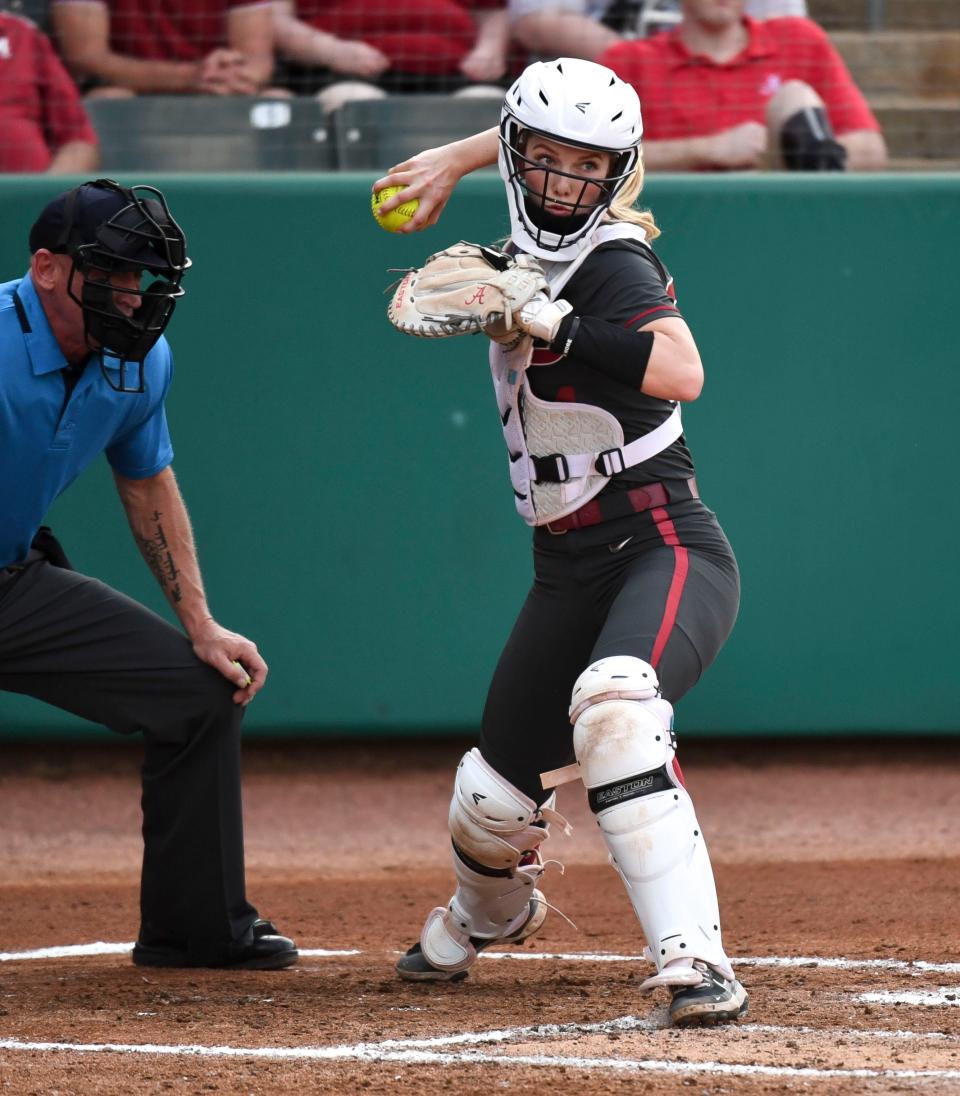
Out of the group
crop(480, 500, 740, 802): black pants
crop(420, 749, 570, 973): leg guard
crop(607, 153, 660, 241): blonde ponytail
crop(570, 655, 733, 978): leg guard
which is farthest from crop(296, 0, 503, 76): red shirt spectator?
crop(570, 655, 733, 978): leg guard

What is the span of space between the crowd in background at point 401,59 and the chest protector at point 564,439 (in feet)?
8.89

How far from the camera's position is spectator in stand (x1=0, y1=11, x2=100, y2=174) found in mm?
5871

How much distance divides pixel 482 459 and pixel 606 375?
8.39 ft

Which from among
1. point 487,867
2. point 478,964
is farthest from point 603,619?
point 478,964

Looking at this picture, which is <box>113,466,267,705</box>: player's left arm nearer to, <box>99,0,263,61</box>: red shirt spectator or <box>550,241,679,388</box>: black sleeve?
<box>550,241,679,388</box>: black sleeve

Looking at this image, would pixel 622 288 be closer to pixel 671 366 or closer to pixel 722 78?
pixel 671 366

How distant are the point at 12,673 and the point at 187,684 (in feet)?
1.46

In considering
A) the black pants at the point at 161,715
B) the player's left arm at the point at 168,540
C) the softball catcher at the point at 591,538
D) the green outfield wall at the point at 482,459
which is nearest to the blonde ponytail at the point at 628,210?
the softball catcher at the point at 591,538

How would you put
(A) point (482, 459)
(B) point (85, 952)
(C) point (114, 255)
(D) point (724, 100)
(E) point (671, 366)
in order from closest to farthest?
(E) point (671, 366) → (C) point (114, 255) → (B) point (85, 952) → (A) point (482, 459) → (D) point (724, 100)

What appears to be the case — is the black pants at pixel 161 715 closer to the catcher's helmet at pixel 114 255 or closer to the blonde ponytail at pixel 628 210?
the catcher's helmet at pixel 114 255

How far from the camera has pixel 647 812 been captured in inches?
122

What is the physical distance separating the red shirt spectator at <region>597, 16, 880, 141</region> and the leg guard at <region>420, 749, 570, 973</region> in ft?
10.6

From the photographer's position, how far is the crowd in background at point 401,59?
5934 millimetres

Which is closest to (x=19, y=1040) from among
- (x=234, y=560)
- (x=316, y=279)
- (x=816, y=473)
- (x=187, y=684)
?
(x=187, y=684)
